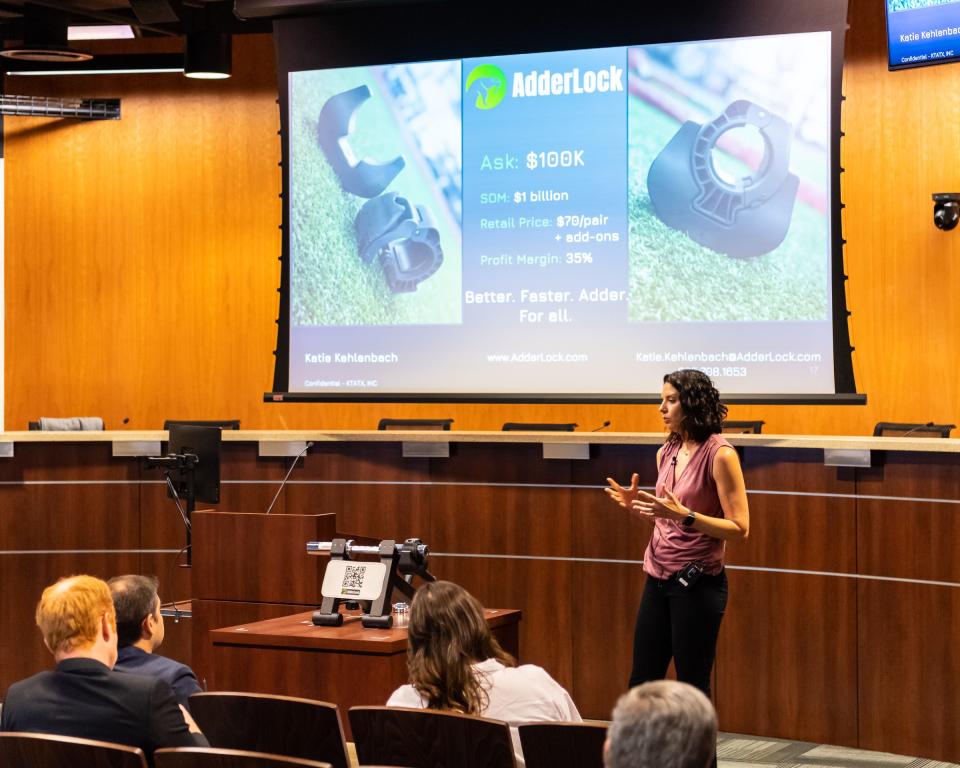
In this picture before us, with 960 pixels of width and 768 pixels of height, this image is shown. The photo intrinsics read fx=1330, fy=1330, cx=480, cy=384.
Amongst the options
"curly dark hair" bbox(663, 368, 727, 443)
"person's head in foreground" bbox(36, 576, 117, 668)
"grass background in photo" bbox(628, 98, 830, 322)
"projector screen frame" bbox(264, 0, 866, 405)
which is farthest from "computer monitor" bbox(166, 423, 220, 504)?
"person's head in foreground" bbox(36, 576, 117, 668)

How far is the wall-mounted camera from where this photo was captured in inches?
326

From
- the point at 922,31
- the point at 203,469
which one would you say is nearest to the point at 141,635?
the point at 203,469

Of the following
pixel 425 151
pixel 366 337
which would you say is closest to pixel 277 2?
pixel 425 151

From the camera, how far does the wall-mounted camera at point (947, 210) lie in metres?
8.27

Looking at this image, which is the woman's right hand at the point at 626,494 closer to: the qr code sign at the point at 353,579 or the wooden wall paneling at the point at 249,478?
the qr code sign at the point at 353,579

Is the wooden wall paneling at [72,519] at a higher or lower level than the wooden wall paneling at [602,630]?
higher

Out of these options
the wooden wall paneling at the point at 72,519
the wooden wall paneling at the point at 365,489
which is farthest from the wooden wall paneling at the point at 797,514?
the wooden wall paneling at the point at 72,519

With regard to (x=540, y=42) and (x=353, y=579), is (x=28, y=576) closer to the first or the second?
(x=353, y=579)

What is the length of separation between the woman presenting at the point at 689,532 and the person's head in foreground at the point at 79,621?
67.6 inches

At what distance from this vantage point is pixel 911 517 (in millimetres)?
5316

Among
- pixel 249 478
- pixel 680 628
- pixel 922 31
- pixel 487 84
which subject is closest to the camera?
pixel 680 628

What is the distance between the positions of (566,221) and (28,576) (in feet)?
10.7

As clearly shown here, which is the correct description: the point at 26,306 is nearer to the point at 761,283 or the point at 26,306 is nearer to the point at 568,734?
the point at 761,283

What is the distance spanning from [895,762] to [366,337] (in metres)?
3.54
